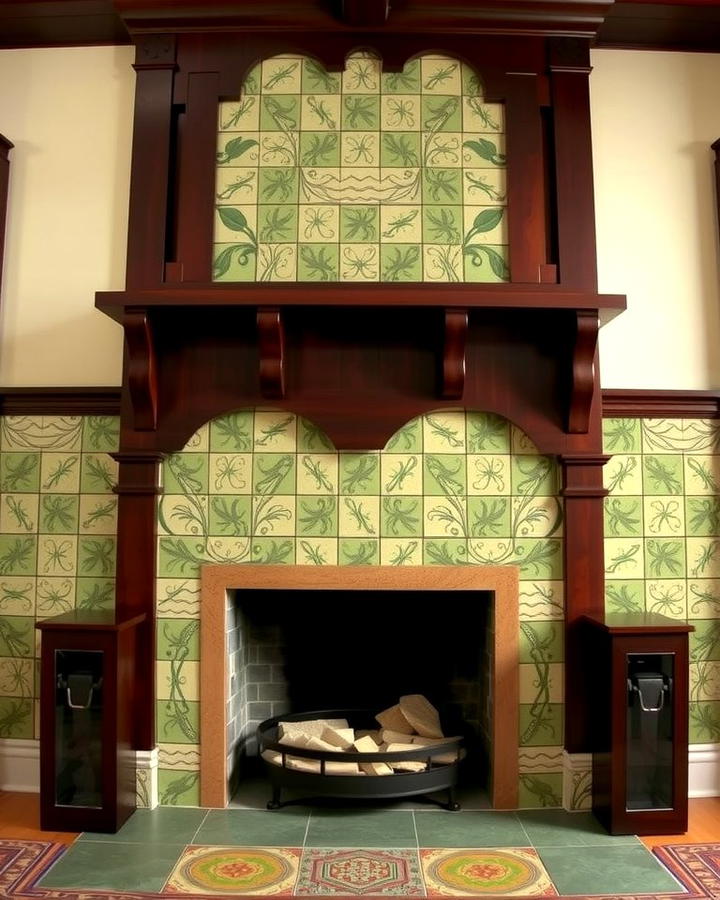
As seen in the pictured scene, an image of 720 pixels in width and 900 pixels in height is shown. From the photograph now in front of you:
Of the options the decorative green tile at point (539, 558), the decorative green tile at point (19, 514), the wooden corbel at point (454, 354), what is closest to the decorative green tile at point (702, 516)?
the decorative green tile at point (539, 558)

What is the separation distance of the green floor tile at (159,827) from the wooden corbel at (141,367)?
4.54ft

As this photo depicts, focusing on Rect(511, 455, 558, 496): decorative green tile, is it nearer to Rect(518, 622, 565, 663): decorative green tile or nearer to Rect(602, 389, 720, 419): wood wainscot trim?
Rect(602, 389, 720, 419): wood wainscot trim

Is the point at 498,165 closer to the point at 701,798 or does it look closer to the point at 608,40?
the point at 608,40

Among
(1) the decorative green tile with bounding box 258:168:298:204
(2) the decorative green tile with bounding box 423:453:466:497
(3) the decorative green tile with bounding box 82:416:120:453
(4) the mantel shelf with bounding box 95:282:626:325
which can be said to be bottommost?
(2) the decorative green tile with bounding box 423:453:466:497

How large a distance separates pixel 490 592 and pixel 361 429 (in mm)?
807

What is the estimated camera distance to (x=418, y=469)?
3.05m

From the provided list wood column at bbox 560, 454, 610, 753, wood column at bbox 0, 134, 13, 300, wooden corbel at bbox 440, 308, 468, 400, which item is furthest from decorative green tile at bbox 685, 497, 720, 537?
wood column at bbox 0, 134, 13, 300

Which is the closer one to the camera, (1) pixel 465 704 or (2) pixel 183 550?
(2) pixel 183 550

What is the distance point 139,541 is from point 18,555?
1.79ft

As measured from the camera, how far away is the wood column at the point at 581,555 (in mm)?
3002

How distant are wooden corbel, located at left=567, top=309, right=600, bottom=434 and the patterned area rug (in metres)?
1.46

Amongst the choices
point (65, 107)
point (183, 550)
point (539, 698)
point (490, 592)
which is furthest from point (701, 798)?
point (65, 107)

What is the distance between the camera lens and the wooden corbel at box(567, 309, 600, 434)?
2.89m

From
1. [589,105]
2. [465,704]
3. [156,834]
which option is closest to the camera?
[156,834]
